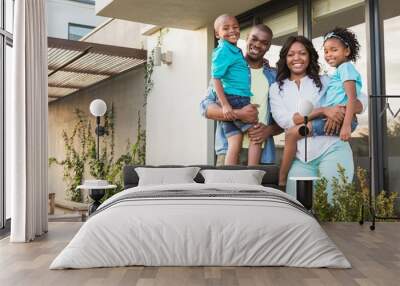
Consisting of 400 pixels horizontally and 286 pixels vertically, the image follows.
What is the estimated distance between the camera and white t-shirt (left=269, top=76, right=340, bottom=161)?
6.54 metres

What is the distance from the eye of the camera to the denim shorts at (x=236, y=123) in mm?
7383

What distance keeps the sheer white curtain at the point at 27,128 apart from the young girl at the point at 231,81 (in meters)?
2.84

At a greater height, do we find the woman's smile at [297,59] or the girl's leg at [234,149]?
the woman's smile at [297,59]

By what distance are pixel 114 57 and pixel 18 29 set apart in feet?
14.0

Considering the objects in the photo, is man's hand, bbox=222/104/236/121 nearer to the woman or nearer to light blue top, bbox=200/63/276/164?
light blue top, bbox=200/63/276/164

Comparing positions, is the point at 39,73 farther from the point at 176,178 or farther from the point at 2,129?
the point at 176,178

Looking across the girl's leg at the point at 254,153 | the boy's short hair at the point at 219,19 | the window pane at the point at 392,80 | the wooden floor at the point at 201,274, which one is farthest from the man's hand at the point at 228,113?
the wooden floor at the point at 201,274

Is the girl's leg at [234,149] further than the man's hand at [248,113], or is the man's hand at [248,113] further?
the girl's leg at [234,149]

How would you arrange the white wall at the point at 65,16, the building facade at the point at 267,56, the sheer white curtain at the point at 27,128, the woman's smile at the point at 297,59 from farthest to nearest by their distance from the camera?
the white wall at the point at 65,16 < the woman's smile at the point at 297,59 < the building facade at the point at 267,56 < the sheer white curtain at the point at 27,128

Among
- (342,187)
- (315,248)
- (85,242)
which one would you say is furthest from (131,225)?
(342,187)

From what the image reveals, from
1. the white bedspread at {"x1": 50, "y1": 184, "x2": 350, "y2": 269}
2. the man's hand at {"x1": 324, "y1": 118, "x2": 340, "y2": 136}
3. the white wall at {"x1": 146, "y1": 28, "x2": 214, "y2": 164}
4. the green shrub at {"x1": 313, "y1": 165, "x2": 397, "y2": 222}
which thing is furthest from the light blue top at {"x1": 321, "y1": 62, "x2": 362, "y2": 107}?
the white bedspread at {"x1": 50, "y1": 184, "x2": 350, "y2": 269}

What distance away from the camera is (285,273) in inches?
145

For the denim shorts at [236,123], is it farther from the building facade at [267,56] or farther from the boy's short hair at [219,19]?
the boy's short hair at [219,19]

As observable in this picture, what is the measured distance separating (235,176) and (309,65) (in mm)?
1863
